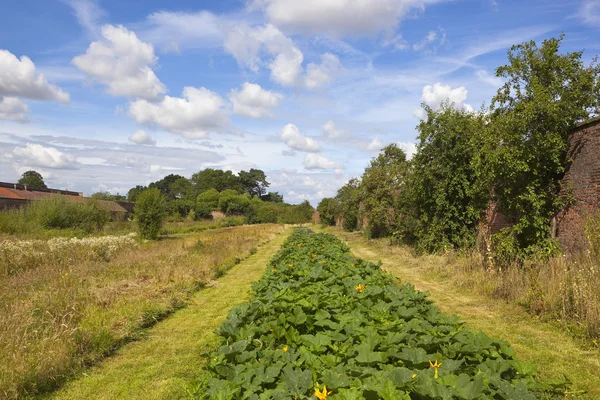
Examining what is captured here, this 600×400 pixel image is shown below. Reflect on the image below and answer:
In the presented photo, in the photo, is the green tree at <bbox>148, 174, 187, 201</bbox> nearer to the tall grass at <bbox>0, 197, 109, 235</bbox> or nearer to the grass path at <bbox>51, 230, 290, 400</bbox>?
the tall grass at <bbox>0, 197, 109, 235</bbox>

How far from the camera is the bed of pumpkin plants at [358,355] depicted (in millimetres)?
2516

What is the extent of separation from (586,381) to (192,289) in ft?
24.6

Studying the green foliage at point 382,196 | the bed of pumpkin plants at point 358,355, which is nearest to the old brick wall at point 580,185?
the bed of pumpkin plants at point 358,355

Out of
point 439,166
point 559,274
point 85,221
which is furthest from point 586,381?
point 85,221

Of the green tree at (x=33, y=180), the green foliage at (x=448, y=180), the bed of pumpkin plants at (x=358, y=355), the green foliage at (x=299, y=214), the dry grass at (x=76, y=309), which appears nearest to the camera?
the bed of pumpkin plants at (x=358, y=355)

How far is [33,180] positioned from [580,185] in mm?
94848

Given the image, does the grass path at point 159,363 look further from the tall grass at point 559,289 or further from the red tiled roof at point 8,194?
the red tiled roof at point 8,194

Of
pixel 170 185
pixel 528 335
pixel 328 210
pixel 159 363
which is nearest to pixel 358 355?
pixel 159 363

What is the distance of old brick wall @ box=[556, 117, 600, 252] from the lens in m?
7.40

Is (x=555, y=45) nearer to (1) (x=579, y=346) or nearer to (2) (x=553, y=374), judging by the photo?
(1) (x=579, y=346)

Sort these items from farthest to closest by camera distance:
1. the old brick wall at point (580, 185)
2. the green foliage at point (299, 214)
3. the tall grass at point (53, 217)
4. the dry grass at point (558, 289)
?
the green foliage at point (299, 214), the tall grass at point (53, 217), the old brick wall at point (580, 185), the dry grass at point (558, 289)

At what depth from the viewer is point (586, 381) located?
12.9 feet

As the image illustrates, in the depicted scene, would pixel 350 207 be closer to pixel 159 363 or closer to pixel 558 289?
pixel 558 289

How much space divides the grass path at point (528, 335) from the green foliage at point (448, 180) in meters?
2.84
